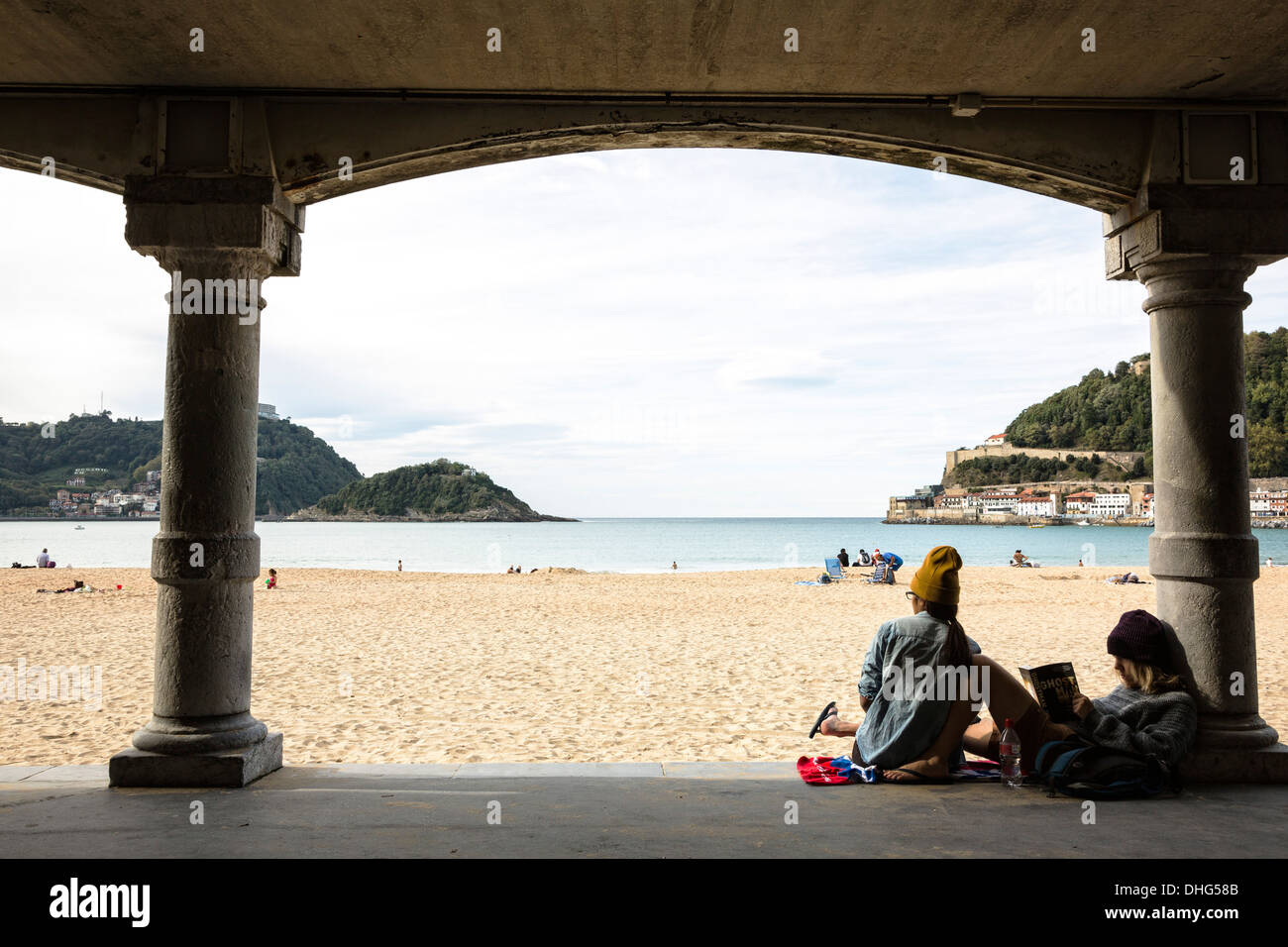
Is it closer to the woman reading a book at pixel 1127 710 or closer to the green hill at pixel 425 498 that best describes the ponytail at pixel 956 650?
the woman reading a book at pixel 1127 710

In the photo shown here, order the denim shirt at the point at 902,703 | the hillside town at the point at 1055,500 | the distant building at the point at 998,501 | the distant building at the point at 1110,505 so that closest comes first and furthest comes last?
1. the denim shirt at the point at 902,703
2. the hillside town at the point at 1055,500
3. the distant building at the point at 1110,505
4. the distant building at the point at 998,501

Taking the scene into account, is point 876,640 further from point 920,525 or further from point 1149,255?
point 920,525

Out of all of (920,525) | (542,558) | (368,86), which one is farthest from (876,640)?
(920,525)

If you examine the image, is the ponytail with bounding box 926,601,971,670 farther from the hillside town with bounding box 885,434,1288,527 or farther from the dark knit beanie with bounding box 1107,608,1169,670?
the hillside town with bounding box 885,434,1288,527

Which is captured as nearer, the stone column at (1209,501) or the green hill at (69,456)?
the stone column at (1209,501)

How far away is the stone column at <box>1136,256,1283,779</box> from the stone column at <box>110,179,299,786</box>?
4371mm

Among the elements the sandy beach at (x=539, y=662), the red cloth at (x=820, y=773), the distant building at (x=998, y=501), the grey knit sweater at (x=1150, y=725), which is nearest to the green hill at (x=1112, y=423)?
the distant building at (x=998, y=501)

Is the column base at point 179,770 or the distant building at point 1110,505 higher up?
the distant building at point 1110,505

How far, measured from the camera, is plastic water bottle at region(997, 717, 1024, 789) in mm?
4078

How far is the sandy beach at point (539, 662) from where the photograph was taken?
688 cm

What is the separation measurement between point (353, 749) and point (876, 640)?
162 inches

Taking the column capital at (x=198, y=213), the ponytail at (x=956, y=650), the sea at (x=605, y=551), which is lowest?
the sea at (x=605, y=551)

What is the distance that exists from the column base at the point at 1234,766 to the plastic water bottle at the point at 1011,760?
858 millimetres

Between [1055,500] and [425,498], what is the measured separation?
3182 inches
